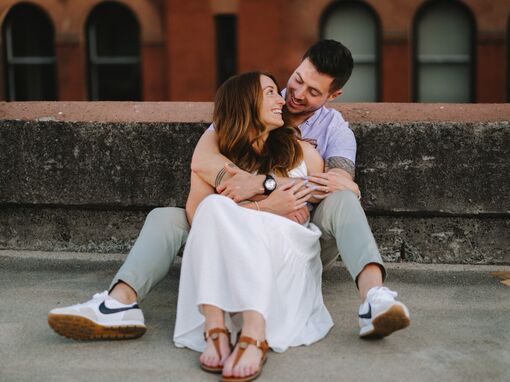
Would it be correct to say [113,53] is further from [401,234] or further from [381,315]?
[381,315]

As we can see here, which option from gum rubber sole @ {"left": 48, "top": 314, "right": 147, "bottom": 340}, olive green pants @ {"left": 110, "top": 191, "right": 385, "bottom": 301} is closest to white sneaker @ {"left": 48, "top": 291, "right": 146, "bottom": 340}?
gum rubber sole @ {"left": 48, "top": 314, "right": 147, "bottom": 340}

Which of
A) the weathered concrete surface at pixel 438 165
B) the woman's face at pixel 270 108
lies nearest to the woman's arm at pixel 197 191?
the woman's face at pixel 270 108

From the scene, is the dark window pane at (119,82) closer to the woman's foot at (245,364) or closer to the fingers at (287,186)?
the fingers at (287,186)

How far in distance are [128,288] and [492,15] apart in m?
9.42

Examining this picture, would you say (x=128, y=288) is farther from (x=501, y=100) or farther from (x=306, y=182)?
(x=501, y=100)

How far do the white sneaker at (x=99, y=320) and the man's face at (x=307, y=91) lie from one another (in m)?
1.34

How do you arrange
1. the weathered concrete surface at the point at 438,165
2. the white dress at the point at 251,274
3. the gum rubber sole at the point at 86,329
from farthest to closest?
the weathered concrete surface at the point at 438,165 < the gum rubber sole at the point at 86,329 < the white dress at the point at 251,274

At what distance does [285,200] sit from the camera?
3.69 meters

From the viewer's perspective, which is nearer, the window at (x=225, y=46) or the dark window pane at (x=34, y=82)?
the window at (x=225, y=46)

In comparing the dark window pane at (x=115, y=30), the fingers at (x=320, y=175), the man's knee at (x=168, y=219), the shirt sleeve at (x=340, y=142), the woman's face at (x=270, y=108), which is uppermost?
the dark window pane at (x=115, y=30)

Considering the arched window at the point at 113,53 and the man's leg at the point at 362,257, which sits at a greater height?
the arched window at the point at 113,53

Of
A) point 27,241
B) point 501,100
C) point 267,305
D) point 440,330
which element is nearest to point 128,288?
point 267,305

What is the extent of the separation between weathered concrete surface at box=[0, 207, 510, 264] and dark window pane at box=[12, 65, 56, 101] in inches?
334

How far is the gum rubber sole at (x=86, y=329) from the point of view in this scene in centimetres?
331
